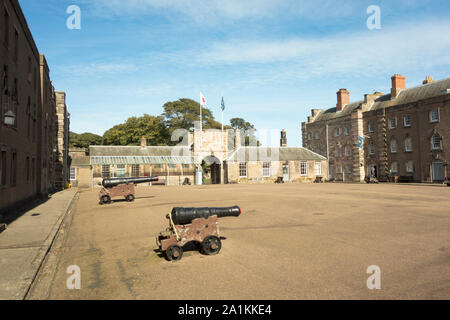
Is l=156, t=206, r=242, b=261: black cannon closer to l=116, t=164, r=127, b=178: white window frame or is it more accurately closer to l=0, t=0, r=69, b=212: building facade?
l=0, t=0, r=69, b=212: building facade

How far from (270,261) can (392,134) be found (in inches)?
1501

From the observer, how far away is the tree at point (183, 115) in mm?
55500

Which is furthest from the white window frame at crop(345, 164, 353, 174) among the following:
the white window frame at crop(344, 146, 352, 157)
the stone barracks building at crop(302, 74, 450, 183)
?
the white window frame at crop(344, 146, 352, 157)

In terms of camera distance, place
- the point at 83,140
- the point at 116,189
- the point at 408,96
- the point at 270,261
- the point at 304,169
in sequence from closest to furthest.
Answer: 1. the point at 270,261
2. the point at 116,189
3. the point at 408,96
4. the point at 304,169
5. the point at 83,140

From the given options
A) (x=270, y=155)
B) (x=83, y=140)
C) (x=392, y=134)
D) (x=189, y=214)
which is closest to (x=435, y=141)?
(x=392, y=134)

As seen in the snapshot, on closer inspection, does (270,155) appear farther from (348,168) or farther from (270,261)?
(270,261)

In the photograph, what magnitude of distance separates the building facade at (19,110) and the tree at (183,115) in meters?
32.6

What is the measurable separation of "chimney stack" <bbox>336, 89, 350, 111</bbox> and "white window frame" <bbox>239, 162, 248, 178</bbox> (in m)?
17.8

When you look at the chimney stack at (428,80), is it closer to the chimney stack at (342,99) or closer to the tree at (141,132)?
the chimney stack at (342,99)

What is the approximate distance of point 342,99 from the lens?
157 feet

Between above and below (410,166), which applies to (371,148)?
above

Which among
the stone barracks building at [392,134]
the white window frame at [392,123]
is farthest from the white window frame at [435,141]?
the white window frame at [392,123]

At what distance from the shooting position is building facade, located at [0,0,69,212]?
43.0 ft
